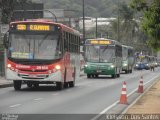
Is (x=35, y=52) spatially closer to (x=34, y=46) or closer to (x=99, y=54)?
(x=34, y=46)

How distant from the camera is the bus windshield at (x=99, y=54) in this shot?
49375 millimetres

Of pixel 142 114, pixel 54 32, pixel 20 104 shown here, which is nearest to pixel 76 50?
pixel 54 32

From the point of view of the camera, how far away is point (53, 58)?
2803 centimetres

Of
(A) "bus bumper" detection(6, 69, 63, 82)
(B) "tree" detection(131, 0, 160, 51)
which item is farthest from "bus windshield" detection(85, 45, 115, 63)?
(B) "tree" detection(131, 0, 160, 51)

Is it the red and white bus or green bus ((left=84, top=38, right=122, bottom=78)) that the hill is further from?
the red and white bus

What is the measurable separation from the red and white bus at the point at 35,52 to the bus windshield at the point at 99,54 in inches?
811

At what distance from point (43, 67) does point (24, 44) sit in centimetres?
155

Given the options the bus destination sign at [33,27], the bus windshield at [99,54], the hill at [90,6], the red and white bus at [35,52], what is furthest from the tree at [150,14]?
the hill at [90,6]

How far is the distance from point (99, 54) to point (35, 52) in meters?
21.7

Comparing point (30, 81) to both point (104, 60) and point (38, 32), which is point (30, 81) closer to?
point (38, 32)

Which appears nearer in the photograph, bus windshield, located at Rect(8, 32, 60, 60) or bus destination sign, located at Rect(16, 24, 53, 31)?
bus windshield, located at Rect(8, 32, 60, 60)

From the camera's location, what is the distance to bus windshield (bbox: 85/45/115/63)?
49.4m

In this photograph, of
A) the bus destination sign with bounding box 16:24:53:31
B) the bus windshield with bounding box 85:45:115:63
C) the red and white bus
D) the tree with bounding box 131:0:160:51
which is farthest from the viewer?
the bus windshield with bounding box 85:45:115:63

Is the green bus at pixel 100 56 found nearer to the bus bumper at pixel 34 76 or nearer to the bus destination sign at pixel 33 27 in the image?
the bus destination sign at pixel 33 27
